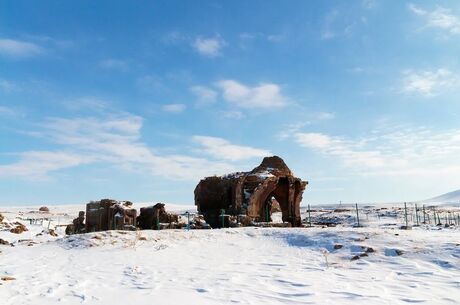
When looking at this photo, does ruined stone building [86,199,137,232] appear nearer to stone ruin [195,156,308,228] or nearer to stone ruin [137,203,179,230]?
stone ruin [137,203,179,230]

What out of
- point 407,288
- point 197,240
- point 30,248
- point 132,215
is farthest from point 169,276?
→ point 132,215

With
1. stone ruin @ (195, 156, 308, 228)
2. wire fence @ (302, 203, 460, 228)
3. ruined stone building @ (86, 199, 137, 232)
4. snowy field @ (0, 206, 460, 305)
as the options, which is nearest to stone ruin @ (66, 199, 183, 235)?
ruined stone building @ (86, 199, 137, 232)

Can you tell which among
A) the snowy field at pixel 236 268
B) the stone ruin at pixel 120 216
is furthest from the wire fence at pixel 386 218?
the snowy field at pixel 236 268

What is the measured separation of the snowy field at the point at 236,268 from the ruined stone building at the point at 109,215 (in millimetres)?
6796

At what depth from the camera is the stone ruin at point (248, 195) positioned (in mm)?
31453

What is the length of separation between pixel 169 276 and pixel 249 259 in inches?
137

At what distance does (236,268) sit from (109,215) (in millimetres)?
17491

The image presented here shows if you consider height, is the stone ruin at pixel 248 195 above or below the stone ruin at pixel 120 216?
above

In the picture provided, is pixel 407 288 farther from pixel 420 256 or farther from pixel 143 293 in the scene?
pixel 143 293

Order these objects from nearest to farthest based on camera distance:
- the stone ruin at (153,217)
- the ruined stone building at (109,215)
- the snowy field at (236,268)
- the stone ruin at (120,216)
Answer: the snowy field at (236,268), the ruined stone building at (109,215), the stone ruin at (120,216), the stone ruin at (153,217)

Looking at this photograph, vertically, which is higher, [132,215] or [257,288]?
[132,215]

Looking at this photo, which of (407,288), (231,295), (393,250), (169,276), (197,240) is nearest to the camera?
(231,295)

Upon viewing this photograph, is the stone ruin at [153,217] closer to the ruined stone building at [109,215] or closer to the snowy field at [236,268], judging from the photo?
the ruined stone building at [109,215]

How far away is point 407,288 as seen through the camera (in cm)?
870
